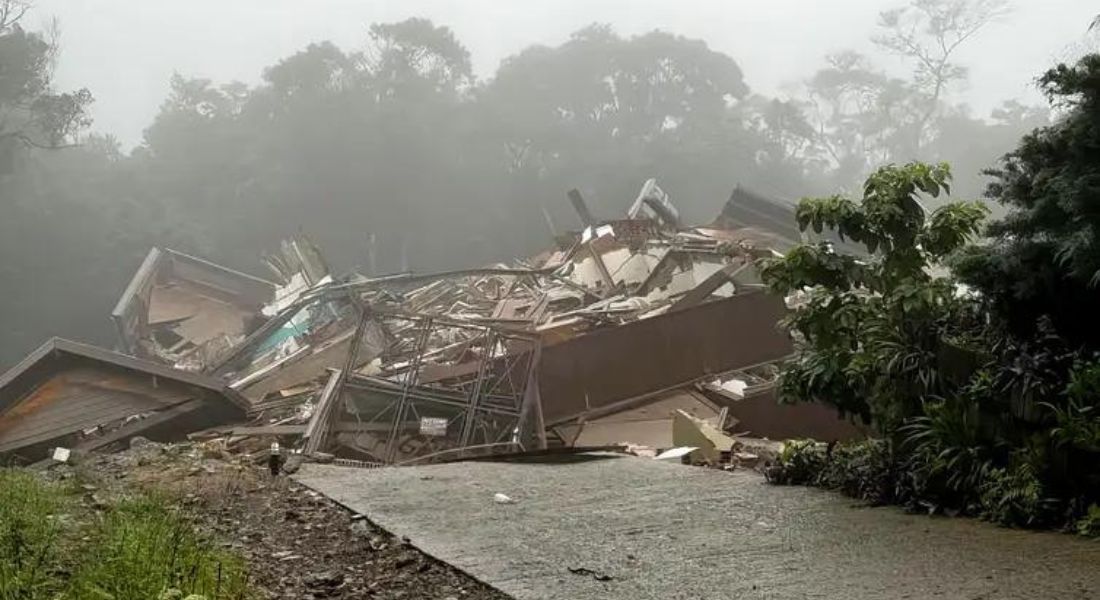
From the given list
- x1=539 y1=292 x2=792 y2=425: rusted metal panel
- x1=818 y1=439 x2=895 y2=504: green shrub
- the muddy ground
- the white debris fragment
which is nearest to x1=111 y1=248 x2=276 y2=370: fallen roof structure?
the white debris fragment

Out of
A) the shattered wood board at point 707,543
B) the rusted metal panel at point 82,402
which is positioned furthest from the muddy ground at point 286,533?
the rusted metal panel at point 82,402

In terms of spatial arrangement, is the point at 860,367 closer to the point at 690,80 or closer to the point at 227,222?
the point at 227,222

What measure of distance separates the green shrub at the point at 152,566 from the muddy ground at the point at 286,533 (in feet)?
0.83

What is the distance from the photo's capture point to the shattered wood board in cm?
429

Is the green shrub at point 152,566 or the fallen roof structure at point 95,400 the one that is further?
the fallen roof structure at point 95,400

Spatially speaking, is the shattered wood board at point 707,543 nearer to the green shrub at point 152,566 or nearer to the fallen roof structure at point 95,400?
the green shrub at point 152,566

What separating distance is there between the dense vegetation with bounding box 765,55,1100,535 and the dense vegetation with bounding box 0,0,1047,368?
3058cm

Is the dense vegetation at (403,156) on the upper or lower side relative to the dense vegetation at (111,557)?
upper

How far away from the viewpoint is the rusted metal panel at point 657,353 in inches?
571

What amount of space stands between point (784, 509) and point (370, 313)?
7.93m

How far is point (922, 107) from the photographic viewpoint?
47594 millimetres

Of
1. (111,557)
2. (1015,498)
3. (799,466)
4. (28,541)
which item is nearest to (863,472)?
(799,466)

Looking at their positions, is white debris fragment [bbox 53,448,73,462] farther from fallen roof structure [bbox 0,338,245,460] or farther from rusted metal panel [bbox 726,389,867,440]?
rusted metal panel [bbox 726,389,867,440]

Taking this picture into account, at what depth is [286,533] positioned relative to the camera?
239 inches
